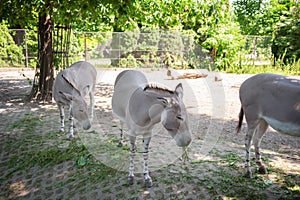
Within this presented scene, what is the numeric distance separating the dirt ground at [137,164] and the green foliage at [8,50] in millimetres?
11917

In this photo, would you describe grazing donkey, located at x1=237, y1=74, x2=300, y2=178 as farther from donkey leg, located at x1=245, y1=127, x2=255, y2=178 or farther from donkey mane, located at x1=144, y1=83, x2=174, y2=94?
donkey mane, located at x1=144, y1=83, x2=174, y2=94

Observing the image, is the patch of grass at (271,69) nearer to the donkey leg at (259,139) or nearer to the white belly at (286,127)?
the donkey leg at (259,139)

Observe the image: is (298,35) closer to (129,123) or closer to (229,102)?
(229,102)

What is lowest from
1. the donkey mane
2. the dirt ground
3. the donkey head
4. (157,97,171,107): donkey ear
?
the dirt ground

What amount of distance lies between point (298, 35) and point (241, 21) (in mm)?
→ 18937

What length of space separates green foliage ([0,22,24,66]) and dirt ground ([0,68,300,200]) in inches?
469

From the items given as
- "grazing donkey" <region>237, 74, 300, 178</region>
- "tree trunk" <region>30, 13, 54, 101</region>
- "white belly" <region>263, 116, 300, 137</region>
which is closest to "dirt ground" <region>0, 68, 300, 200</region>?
"grazing donkey" <region>237, 74, 300, 178</region>

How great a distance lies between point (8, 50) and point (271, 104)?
59.7 ft

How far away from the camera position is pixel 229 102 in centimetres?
961

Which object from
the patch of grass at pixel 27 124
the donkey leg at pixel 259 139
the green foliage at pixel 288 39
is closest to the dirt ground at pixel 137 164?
the patch of grass at pixel 27 124

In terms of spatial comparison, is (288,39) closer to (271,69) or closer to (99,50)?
(271,69)

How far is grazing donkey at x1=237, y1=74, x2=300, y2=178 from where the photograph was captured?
357cm

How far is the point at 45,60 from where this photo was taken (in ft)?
28.1

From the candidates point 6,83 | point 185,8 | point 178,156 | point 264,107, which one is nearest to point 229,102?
point 185,8
